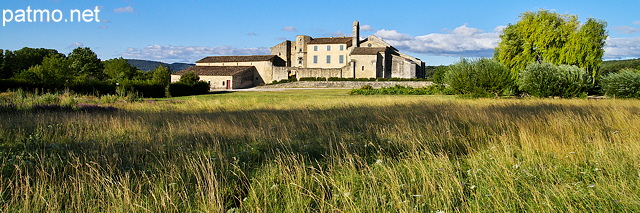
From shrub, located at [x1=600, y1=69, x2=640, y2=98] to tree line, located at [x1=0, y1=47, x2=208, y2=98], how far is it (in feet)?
91.2

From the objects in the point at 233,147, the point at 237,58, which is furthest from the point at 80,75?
the point at 233,147

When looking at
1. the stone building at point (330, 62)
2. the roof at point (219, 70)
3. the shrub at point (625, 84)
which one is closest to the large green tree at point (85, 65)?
the stone building at point (330, 62)

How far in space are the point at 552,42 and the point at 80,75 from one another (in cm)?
5465

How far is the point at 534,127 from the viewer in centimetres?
883

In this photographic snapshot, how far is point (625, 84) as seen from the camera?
2370cm

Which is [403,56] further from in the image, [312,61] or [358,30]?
[312,61]

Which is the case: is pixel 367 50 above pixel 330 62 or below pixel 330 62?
above

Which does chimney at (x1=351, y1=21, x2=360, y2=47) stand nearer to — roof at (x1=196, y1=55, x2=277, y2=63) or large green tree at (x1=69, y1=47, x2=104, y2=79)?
roof at (x1=196, y1=55, x2=277, y2=63)

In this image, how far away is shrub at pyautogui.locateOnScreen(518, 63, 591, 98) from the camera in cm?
2417

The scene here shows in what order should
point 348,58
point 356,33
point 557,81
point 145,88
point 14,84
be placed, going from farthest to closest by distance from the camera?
point 356,33
point 348,58
point 145,88
point 14,84
point 557,81

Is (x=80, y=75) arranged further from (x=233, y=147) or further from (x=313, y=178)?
(x=313, y=178)

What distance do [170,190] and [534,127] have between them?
25.2 feet

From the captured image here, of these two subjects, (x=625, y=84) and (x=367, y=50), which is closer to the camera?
(x=625, y=84)

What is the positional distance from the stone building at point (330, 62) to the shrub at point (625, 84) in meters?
43.9
